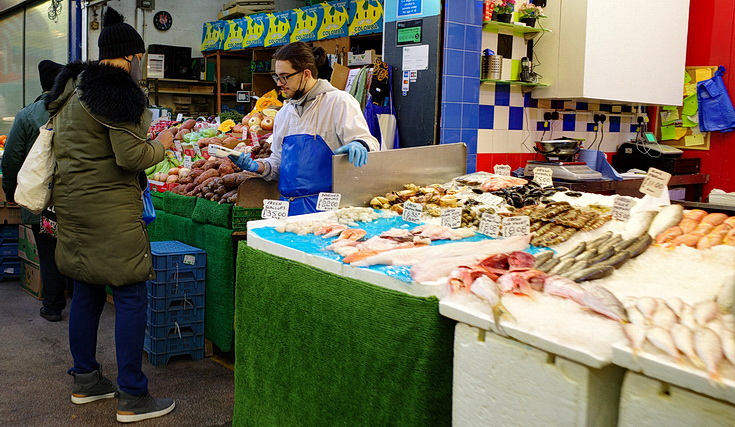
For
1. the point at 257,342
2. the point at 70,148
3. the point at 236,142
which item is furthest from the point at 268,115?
the point at 257,342

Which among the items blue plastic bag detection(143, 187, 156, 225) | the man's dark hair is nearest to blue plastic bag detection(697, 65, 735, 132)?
the man's dark hair

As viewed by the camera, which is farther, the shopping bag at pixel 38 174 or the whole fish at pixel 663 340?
the shopping bag at pixel 38 174

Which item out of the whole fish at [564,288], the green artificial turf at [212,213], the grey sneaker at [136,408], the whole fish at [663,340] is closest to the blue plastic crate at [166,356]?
the grey sneaker at [136,408]

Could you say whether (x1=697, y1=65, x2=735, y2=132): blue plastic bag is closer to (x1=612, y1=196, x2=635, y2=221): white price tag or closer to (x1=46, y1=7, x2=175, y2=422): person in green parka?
(x1=612, y1=196, x2=635, y2=221): white price tag

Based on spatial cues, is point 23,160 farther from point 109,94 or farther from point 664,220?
point 664,220

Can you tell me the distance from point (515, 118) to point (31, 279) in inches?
191

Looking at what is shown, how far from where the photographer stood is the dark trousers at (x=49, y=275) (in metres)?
5.27

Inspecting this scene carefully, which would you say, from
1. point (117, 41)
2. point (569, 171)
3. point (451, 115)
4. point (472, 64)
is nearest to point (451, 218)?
point (117, 41)

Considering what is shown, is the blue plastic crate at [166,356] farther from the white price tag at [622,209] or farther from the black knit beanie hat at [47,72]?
the white price tag at [622,209]

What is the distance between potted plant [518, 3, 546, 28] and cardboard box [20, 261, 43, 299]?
4.98 metres

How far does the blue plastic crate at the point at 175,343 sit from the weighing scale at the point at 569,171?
3.22 m

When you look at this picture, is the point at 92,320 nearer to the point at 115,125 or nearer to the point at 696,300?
the point at 115,125

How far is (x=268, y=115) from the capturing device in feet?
20.6

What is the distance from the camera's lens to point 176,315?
4.38 metres
